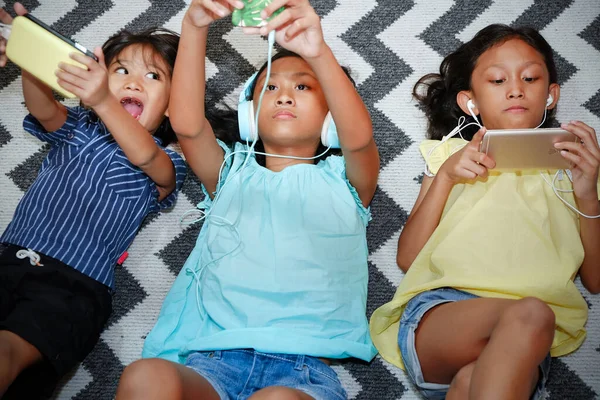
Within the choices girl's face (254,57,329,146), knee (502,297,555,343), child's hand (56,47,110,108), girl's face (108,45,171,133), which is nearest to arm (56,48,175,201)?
child's hand (56,47,110,108)

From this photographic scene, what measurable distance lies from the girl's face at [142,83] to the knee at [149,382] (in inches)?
21.3


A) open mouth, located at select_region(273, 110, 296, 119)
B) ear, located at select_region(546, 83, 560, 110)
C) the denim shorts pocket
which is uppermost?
open mouth, located at select_region(273, 110, 296, 119)

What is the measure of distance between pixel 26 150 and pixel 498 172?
1.04m

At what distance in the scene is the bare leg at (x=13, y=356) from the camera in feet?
3.59

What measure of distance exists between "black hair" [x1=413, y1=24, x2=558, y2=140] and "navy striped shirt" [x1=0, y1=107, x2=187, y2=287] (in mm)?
567

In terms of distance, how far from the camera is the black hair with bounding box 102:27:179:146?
4.51ft

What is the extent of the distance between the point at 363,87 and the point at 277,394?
74 cm

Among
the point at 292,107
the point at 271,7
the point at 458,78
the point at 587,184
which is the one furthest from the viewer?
the point at 458,78

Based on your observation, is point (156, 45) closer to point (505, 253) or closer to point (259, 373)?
point (259, 373)

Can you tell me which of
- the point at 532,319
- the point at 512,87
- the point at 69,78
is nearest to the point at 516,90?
the point at 512,87

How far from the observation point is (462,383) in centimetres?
105

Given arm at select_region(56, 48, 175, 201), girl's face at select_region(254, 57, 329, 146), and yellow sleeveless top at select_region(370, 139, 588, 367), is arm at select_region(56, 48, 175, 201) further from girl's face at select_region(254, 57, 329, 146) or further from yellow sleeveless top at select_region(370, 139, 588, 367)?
yellow sleeveless top at select_region(370, 139, 588, 367)

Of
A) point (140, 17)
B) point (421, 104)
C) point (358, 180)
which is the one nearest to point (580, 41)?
point (421, 104)

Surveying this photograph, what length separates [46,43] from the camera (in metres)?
1.08
